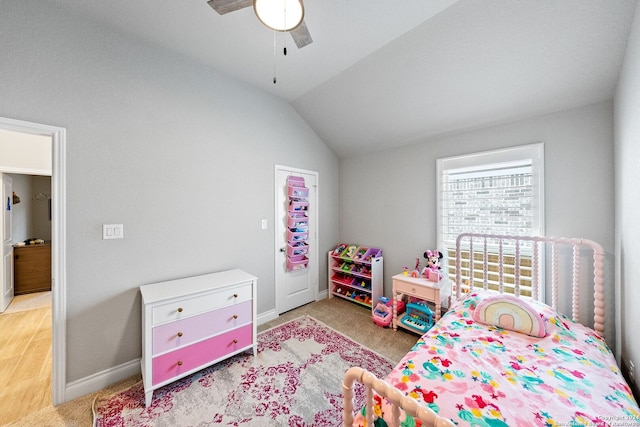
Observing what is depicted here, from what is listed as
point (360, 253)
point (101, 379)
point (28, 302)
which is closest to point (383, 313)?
point (360, 253)

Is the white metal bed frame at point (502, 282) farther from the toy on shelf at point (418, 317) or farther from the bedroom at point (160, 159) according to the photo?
the toy on shelf at point (418, 317)

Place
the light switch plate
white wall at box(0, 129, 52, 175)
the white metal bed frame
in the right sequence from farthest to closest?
1. white wall at box(0, 129, 52, 175)
2. the light switch plate
3. the white metal bed frame

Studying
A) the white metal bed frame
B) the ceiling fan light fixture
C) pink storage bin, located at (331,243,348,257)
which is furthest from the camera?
pink storage bin, located at (331,243,348,257)

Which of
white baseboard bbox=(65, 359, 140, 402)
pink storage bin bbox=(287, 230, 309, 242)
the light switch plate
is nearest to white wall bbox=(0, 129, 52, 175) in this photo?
the light switch plate

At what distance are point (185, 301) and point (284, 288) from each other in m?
1.48

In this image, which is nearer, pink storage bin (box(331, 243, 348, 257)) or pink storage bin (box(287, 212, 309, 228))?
pink storage bin (box(287, 212, 309, 228))

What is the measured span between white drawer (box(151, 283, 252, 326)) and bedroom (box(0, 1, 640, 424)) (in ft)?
1.57

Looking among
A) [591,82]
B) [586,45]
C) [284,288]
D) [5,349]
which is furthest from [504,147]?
[5,349]

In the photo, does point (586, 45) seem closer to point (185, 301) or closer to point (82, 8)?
point (185, 301)

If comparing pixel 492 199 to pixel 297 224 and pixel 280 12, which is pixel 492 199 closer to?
pixel 297 224

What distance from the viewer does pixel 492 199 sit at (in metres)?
2.42

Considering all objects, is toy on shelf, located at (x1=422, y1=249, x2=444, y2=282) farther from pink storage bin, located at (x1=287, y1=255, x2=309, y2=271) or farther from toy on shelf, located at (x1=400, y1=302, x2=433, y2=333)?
pink storage bin, located at (x1=287, y1=255, x2=309, y2=271)

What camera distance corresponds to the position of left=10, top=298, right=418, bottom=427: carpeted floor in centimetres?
158

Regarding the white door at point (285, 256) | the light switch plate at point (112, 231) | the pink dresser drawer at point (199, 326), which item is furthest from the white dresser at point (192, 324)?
the white door at point (285, 256)
